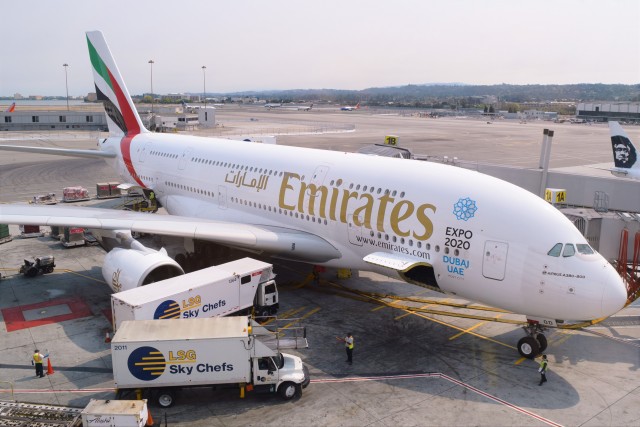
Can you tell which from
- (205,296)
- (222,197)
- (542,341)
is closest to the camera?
(542,341)

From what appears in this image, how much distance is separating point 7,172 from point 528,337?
55.4 m

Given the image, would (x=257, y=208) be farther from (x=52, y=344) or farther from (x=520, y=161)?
(x=520, y=161)

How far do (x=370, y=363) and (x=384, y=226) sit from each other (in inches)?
184

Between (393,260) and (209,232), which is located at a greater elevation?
(209,232)

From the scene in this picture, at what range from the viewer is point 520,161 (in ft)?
234

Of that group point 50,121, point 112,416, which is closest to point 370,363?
point 112,416

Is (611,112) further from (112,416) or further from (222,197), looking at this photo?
(112,416)

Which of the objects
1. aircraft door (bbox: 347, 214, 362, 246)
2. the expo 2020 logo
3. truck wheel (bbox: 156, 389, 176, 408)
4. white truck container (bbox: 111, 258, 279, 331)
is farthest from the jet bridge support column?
truck wheel (bbox: 156, 389, 176, 408)

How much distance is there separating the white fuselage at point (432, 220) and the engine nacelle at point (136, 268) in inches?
193

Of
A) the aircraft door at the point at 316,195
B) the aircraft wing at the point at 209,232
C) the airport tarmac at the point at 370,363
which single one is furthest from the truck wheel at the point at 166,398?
the aircraft door at the point at 316,195

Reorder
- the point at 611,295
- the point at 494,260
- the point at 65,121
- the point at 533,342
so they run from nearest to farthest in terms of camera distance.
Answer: the point at 611,295, the point at 494,260, the point at 533,342, the point at 65,121

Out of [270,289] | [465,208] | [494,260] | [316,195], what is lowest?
[270,289]

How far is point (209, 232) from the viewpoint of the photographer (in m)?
21.5

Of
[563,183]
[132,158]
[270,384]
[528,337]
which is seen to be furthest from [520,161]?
[270,384]
